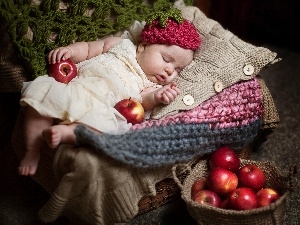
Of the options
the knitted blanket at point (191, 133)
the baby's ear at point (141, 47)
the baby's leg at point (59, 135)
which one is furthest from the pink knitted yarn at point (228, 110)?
the baby's ear at point (141, 47)

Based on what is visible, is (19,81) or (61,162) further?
(19,81)

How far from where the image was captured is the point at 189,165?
59.1 inches

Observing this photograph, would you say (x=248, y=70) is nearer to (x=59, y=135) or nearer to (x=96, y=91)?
(x=96, y=91)

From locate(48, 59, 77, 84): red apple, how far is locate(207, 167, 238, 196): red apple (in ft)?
2.00

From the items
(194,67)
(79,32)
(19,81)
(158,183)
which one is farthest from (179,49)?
(19,81)

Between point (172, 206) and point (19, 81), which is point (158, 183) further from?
point (19, 81)

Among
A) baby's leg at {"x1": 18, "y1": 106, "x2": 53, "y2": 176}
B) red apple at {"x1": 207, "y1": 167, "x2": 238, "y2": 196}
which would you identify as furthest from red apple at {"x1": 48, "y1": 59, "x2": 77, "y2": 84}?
red apple at {"x1": 207, "y1": 167, "x2": 238, "y2": 196}

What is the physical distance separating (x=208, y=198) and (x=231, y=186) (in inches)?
3.7

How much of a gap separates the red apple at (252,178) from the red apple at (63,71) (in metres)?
0.70

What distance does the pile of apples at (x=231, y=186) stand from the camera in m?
1.38

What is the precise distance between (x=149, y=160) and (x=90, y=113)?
0.81 feet

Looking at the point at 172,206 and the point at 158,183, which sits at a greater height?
the point at 158,183

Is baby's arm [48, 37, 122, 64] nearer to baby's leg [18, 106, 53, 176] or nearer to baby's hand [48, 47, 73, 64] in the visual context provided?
baby's hand [48, 47, 73, 64]

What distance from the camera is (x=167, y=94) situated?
1.47 m
